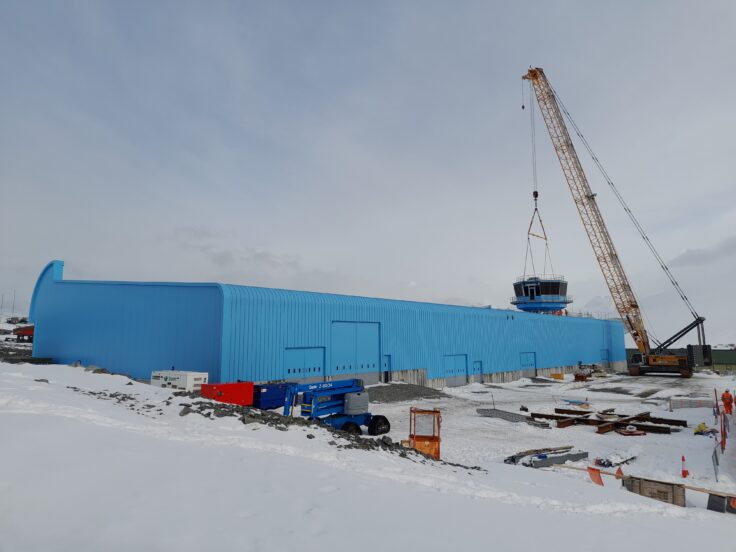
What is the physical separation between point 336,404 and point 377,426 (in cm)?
224

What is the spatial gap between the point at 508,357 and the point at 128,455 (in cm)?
5148

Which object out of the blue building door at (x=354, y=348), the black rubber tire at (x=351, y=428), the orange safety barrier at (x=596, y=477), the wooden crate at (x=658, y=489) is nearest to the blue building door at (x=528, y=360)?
the blue building door at (x=354, y=348)

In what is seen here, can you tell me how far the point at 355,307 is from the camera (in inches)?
1502

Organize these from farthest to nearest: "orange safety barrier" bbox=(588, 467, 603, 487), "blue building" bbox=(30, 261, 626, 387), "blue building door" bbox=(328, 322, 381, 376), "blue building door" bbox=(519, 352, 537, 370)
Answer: "blue building door" bbox=(519, 352, 537, 370) → "blue building door" bbox=(328, 322, 381, 376) → "blue building" bbox=(30, 261, 626, 387) → "orange safety barrier" bbox=(588, 467, 603, 487)

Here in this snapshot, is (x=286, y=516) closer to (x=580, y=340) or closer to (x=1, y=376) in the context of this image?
(x=1, y=376)

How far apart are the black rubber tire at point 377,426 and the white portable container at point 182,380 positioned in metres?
9.43

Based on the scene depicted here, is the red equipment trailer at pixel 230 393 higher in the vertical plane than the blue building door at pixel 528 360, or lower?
higher

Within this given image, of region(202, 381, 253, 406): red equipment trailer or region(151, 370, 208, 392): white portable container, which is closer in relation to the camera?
region(202, 381, 253, 406): red equipment trailer

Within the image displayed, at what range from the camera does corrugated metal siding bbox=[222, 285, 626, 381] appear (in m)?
29.6

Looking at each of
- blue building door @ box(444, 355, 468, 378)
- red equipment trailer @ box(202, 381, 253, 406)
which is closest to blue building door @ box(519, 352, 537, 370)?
blue building door @ box(444, 355, 468, 378)

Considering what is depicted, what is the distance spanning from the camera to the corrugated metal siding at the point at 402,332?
1167 inches

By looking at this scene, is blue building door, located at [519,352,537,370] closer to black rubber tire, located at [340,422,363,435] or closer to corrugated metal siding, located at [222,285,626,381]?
corrugated metal siding, located at [222,285,626,381]

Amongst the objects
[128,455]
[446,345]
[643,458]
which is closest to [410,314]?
[446,345]

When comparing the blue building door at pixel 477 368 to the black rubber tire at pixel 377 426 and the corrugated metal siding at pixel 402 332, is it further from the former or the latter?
the black rubber tire at pixel 377 426
